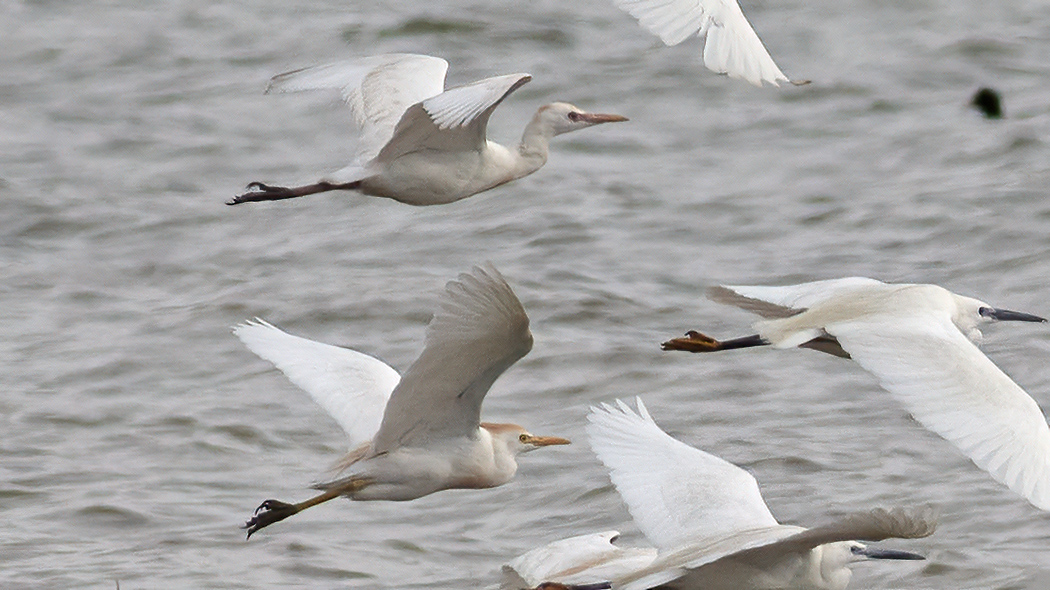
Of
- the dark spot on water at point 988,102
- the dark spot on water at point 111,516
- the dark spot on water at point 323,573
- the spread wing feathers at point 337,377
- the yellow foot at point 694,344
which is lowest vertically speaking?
the dark spot on water at point 111,516

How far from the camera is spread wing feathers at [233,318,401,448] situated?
26.1 ft

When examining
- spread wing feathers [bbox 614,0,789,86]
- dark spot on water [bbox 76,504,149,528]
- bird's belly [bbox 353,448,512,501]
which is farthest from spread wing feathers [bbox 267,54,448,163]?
dark spot on water [bbox 76,504,149,528]

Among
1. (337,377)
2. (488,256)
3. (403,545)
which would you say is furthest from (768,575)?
(488,256)

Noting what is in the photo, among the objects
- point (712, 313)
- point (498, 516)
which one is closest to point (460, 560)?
point (498, 516)

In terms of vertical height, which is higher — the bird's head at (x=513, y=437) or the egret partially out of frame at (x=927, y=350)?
the egret partially out of frame at (x=927, y=350)

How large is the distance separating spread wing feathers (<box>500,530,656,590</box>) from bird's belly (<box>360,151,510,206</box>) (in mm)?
1635

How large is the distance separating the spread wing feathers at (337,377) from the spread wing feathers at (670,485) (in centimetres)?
105

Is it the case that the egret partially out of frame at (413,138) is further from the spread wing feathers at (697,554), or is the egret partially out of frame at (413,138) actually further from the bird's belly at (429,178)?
the spread wing feathers at (697,554)

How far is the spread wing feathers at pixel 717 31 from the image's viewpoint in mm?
7090

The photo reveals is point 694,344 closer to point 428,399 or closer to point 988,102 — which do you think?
point 428,399

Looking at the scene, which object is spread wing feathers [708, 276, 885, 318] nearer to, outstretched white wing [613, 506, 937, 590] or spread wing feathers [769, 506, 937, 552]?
outstretched white wing [613, 506, 937, 590]

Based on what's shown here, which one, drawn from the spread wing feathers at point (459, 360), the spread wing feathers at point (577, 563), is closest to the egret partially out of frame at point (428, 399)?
the spread wing feathers at point (459, 360)

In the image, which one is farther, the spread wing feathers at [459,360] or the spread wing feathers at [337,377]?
the spread wing feathers at [337,377]

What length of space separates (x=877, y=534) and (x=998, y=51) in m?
11.4
